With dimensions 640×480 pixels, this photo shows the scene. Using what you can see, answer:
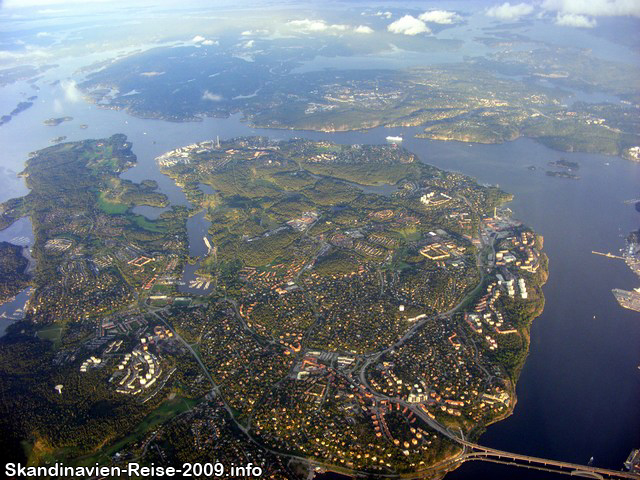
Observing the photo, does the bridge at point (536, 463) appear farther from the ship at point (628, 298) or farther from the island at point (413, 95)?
the island at point (413, 95)

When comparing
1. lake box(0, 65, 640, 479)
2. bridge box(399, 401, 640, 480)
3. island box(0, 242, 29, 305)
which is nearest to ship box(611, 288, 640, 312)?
lake box(0, 65, 640, 479)

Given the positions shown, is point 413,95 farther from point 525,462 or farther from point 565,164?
point 525,462

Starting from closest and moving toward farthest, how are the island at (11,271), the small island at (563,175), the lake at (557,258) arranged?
the lake at (557,258), the island at (11,271), the small island at (563,175)

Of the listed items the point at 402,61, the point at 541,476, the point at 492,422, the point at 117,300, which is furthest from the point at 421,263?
the point at 402,61

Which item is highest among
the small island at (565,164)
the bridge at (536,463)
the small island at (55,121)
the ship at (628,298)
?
the small island at (55,121)

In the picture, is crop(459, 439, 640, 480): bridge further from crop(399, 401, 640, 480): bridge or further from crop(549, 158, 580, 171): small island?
crop(549, 158, 580, 171): small island

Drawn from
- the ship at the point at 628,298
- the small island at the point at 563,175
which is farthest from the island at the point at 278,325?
the small island at the point at 563,175
